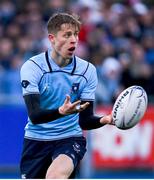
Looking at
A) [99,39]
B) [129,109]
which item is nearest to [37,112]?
[129,109]

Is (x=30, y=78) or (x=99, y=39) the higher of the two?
(x=30, y=78)

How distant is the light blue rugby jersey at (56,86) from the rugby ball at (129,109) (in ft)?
1.63

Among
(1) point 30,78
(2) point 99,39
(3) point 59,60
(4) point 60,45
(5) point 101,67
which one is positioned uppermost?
(4) point 60,45

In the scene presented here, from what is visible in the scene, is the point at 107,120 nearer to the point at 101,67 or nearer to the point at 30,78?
the point at 30,78

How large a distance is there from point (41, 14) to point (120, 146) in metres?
3.16

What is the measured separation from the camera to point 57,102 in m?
8.30

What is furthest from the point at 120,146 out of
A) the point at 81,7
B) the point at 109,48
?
the point at 81,7

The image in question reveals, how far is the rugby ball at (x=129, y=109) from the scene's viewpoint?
7.99 meters

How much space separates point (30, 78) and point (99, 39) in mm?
7150

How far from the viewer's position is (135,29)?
1586 cm

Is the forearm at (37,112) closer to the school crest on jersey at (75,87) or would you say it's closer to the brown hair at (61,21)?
the school crest on jersey at (75,87)

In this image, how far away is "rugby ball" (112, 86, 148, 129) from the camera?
7.99 m

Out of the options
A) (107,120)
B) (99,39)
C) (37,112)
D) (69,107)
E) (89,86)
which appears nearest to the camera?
(69,107)

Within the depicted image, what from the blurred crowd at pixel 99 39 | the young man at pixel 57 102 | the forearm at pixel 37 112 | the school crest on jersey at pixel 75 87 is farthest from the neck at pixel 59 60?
the blurred crowd at pixel 99 39
